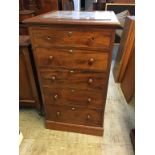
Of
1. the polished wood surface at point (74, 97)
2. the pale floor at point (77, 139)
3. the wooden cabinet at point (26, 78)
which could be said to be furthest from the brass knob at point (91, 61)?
the pale floor at point (77, 139)

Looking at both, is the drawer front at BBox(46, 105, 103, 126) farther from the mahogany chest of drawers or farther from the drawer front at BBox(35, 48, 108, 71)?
the drawer front at BBox(35, 48, 108, 71)

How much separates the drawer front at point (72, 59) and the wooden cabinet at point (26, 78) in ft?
0.64

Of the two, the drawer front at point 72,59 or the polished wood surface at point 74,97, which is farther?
the polished wood surface at point 74,97

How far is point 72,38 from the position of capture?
1271 millimetres

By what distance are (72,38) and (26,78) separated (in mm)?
655

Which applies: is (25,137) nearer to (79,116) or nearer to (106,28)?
(79,116)

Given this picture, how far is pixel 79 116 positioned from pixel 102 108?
0.22m

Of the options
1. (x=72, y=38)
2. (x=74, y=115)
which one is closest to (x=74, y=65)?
(x=72, y=38)

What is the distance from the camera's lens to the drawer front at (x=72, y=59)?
4.26 ft

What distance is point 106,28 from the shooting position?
3.89 ft

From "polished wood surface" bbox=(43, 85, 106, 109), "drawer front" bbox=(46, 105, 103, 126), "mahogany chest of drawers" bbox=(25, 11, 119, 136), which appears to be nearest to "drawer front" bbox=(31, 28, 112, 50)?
"mahogany chest of drawers" bbox=(25, 11, 119, 136)

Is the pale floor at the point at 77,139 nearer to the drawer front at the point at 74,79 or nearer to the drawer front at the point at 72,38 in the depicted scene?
the drawer front at the point at 74,79

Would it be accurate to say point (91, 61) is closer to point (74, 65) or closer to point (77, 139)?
point (74, 65)
